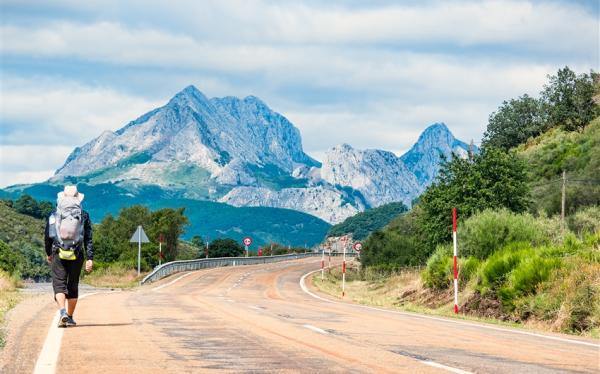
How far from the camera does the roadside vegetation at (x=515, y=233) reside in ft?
56.9

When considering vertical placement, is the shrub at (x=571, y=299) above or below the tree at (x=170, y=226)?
below

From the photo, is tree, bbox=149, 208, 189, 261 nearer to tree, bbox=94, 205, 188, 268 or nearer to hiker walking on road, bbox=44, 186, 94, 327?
tree, bbox=94, 205, 188, 268

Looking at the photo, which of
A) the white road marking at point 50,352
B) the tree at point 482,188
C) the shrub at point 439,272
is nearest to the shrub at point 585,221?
the tree at point 482,188

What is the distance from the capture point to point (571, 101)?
92500mm

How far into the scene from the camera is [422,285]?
3127 cm

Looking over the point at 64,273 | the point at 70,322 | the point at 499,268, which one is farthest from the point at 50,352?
the point at 499,268

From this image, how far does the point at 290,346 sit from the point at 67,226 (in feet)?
14.4

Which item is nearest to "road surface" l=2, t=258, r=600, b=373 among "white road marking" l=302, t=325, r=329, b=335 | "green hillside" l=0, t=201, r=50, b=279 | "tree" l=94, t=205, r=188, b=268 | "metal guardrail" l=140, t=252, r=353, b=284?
"white road marking" l=302, t=325, r=329, b=335

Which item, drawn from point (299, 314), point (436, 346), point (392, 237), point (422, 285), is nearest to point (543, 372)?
point (436, 346)

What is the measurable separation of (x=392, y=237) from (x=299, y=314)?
58744 mm

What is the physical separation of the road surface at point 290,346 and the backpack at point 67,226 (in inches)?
46.8

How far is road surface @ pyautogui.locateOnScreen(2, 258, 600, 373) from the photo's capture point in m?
7.95

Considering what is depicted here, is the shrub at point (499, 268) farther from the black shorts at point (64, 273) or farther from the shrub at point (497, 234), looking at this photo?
the black shorts at point (64, 273)

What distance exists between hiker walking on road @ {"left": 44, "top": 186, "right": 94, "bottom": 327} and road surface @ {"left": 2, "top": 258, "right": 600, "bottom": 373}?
21.5 inches
